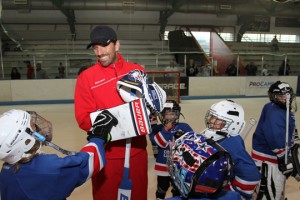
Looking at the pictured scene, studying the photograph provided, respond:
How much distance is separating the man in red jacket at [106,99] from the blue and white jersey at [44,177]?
388 millimetres

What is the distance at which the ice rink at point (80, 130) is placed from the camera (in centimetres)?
252

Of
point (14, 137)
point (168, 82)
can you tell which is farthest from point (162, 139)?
point (168, 82)

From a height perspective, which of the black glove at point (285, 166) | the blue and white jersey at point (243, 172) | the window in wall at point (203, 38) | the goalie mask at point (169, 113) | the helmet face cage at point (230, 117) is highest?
the window in wall at point (203, 38)

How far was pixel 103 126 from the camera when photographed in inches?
48.4

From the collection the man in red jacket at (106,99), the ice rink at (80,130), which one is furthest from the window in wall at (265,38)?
the man in red jacket at (106,99)

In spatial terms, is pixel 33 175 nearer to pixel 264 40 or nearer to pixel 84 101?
pixel 84 101

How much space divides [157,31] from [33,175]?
462 inches

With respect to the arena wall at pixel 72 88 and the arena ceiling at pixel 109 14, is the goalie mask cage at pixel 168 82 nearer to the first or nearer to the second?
the arena wall at pixel 72 88

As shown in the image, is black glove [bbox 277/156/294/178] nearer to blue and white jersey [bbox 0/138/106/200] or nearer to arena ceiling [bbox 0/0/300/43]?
blue and white jersey [bbox 0/138/106/200]

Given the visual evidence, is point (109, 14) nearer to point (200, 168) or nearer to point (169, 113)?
point (169, 113)

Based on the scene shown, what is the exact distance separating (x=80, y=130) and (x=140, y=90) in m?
3.49

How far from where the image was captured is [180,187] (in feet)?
3.37

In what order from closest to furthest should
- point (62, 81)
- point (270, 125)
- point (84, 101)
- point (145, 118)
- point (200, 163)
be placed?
point (200, 163), point (145, 118), point (84, 101), point (270, 125), point (62, 81)

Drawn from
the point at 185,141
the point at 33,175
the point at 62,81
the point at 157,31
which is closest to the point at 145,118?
the point at 185,141
